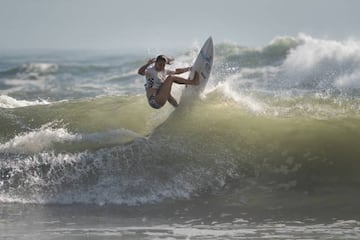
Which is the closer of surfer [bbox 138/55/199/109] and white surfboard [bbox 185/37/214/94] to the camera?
surfer [bbox 138/55/199/109]

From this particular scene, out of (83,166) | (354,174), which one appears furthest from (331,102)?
(83,166)

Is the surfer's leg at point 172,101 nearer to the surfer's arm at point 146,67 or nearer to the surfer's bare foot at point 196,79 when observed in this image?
the surfer's bare foot at point 196,79

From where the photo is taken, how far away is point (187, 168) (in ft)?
30.6

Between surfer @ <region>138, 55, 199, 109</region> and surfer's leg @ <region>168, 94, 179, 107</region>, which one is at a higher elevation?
surfer @ <region>138, 55, 199, 109</region>

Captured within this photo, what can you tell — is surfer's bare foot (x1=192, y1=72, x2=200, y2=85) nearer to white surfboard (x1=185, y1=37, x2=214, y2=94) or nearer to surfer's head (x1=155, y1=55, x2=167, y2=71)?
white surfboard (x1=185, y1=37, x2=214, y2=94)

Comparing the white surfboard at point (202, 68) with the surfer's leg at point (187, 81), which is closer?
the surfer's leg at point (187, 81)

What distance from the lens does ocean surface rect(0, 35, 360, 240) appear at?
7.79m

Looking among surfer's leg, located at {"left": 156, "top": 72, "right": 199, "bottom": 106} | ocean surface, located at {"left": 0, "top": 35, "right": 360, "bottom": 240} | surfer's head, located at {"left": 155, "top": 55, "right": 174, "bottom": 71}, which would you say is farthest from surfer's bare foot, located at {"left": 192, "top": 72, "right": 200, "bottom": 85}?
surfer's head, located at {"left": 155, "top": 55, "right": 174, "bottom": 71}

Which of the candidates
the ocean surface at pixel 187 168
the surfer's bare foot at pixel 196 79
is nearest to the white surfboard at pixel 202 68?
the surfer's bare foot at pixel 196 79

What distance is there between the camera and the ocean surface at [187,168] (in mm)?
7789

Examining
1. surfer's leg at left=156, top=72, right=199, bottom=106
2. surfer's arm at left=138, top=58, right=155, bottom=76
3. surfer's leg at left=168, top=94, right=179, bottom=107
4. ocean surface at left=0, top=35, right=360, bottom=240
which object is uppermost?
surfer's arm at left=138, top=58, right=155, bottom=76

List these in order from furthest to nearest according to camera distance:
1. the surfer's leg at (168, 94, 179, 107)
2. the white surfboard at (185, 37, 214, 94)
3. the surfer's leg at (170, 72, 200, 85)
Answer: the white surfboard at (185, 37, 214, 94), the surfer's leg at (168, 94, 179, 107), the surfer's leg at (170, 72, 200, 85)

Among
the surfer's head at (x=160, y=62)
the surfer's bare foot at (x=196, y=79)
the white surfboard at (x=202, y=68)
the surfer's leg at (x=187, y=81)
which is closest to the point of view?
the surfer's head at (x=160, y=62)

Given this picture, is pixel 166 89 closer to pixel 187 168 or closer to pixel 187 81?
pixel 187 81
